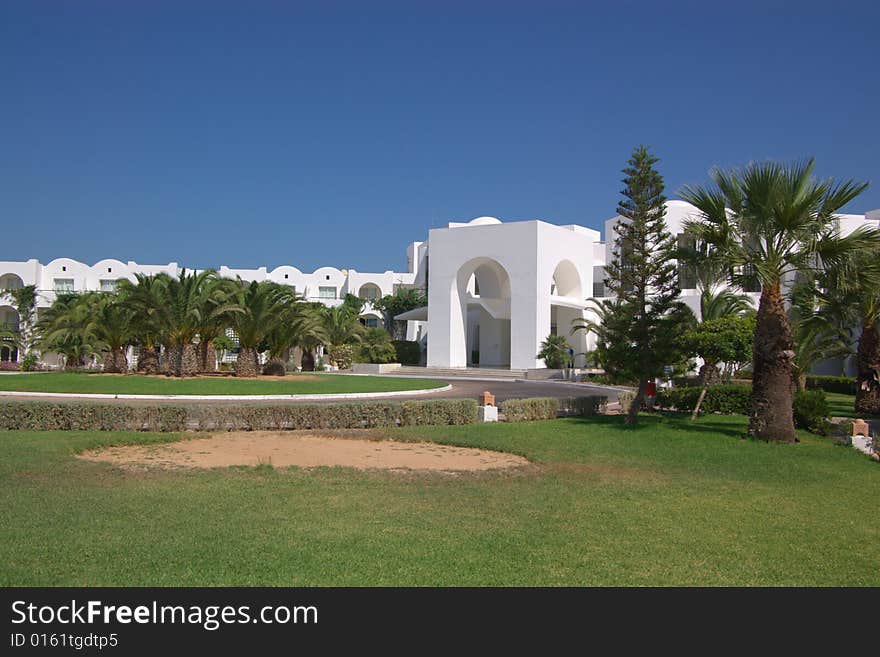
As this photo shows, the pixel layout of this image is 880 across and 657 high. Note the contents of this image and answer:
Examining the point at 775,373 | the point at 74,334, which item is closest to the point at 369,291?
the point at 74,334

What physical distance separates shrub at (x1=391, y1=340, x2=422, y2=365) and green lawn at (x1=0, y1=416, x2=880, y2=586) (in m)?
32.4

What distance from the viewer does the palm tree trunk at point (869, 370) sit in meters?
20.4

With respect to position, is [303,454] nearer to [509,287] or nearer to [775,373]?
[775,373]

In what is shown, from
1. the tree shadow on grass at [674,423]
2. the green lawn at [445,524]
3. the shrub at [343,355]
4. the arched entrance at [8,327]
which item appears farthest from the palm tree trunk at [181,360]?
the arched entrance at [8,327]

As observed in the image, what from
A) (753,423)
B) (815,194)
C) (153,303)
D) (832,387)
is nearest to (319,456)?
(753,423)

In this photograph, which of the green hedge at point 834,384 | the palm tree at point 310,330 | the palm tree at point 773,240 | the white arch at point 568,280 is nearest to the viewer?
the palm tree at point 773,240

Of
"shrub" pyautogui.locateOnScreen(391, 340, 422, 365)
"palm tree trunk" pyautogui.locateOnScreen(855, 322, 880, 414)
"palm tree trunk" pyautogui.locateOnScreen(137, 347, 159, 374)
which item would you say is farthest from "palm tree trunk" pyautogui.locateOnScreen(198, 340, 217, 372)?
"palm tree trunk" pyautogui.locateOnScreen(855, 322, 880, 414)

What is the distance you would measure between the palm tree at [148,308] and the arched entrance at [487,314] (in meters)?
17.9

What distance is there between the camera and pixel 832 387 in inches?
1275

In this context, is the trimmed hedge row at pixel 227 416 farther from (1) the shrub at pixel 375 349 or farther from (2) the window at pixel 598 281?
(2) the window at pixel 598 281

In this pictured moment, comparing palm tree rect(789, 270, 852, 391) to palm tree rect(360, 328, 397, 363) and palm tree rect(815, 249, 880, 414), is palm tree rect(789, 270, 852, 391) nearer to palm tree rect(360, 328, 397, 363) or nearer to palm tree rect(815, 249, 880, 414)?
palm tree rect(815, 249, 880, 414)

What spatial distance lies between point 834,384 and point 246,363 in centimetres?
2479
